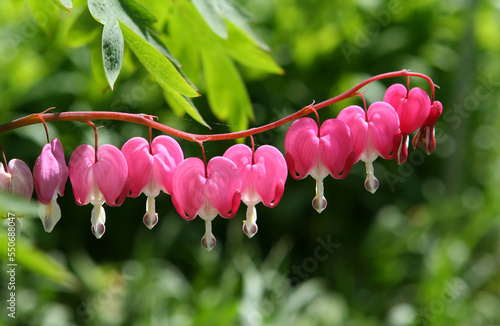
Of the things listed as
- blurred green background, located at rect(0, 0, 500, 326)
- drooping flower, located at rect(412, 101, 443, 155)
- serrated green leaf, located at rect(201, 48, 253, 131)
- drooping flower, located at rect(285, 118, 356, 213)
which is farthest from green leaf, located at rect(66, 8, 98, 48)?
blurred green background, located at rect(0, 0, 500, 326)

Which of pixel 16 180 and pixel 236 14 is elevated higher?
pixel 16 180

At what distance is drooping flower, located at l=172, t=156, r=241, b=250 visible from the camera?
2.58 feet

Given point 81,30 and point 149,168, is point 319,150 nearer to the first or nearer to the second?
point 149,168

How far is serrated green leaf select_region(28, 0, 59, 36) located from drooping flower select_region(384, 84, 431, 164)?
1.77 feet

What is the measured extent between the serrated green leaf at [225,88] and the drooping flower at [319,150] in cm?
42

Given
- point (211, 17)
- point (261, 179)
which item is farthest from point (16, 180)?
point (211, 17)

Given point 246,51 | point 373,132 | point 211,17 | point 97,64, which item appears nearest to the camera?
point 373,132

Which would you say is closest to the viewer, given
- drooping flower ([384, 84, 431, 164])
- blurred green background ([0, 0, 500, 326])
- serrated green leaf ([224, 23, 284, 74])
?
drooping flower ([384, 84, 431, 164])

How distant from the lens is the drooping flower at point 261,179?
0.81m

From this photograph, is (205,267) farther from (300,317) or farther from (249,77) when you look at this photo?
(249,77)

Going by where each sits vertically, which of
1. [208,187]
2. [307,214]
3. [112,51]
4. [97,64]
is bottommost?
[307,214]

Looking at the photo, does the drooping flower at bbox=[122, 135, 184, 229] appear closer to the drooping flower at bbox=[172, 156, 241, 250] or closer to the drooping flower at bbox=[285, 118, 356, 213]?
the drooping flower at bbox=[172, 156, 241, 250]

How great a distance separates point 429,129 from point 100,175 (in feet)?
1.52

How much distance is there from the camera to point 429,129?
815 mm
